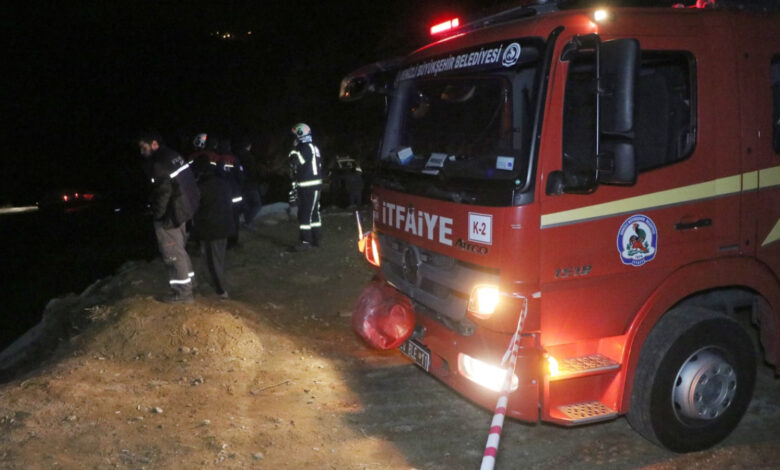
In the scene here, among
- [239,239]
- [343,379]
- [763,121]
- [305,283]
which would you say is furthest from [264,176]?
[763,121]

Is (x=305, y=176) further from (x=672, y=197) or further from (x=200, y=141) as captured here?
(x=672, y=197)

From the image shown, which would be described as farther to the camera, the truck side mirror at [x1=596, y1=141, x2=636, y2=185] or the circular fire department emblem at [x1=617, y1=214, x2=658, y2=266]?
the circular fire department emblem at [x1=617, y1=214, x2=658, y2=266]

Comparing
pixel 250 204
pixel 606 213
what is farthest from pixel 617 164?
pixel 250 204

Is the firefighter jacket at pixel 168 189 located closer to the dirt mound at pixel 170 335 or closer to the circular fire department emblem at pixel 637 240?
the dirt mound at pixel 170 335

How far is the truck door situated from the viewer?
13.3 ft

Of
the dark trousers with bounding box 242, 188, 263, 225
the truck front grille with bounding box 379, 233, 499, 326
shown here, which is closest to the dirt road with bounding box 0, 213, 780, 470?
the truck front grille with bounding box 379, 233, 499, 326

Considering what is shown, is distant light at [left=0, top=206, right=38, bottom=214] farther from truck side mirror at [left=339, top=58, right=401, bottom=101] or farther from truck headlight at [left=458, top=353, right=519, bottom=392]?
truck headlight at [left=458, top=353, right=519, bottom=392]

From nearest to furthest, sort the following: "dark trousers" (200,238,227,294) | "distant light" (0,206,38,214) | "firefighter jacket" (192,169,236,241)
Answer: "firefighter jacket" (192,169,236,241)
"dark trousers" (200,238,227,294)
"distant light" (0,206,38,214)

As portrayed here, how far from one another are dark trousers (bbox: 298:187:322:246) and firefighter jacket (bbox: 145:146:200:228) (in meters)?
3.50

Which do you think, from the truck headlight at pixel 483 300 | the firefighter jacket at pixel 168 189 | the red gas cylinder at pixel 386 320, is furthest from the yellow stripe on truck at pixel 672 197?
the firefighter jacket at pixel 168 189

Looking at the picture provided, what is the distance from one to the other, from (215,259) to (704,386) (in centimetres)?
564

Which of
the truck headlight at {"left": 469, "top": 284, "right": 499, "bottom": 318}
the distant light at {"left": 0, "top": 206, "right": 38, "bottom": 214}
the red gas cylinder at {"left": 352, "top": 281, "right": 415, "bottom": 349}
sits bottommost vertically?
the distant light at {"left": 0, "top": 206, "right": 38, "bottom": 214}

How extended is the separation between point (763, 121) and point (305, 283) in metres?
6.23

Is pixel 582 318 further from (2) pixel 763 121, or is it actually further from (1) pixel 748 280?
(2) pixel 763 121
